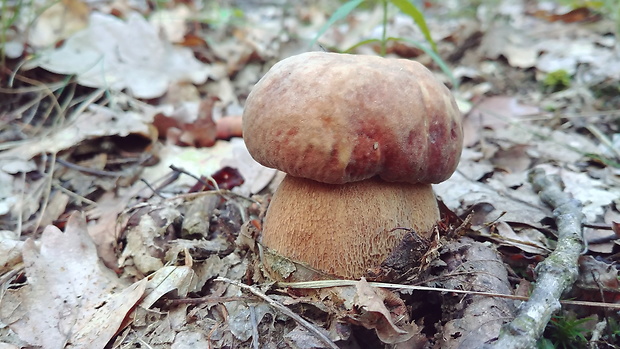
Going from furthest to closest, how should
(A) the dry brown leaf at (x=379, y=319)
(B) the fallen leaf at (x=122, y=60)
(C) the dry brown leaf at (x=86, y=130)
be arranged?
(B) the fallen leaf at (x=122, y=60)
(C) the dry brown leaf at (x=86, y=130)
(A) the dry brown leaf at (x=379, y=319)

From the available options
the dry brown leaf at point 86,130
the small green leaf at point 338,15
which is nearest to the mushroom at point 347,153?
the small green leaf at point 338,15

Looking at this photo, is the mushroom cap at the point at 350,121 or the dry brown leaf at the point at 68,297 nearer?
the mushroom cap at the point at 350,121

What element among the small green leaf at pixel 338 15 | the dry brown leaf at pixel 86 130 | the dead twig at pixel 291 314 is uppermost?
the small green leaf at pixel 338 15

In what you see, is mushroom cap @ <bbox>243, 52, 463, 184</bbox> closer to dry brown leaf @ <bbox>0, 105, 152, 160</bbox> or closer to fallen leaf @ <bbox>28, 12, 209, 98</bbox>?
dry brown leaf @ <bbox>0, 105, 152, 160</bbox>

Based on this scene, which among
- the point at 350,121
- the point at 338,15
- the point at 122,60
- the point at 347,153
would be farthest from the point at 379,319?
the point at 122,60

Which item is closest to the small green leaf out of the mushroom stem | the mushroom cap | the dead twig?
the mushroom cap

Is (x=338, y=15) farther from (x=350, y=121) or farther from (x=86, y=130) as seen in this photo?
(x=86, y=130)

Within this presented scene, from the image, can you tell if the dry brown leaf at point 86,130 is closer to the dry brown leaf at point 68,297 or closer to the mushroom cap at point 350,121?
the dry brown leaf at point 68,297

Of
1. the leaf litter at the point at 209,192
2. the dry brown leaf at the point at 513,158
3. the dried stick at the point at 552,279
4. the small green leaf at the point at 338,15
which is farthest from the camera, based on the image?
the dry brown leaf at the point at 513,158
